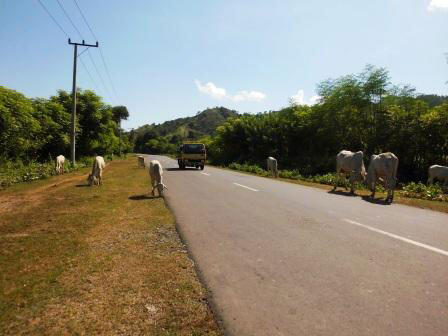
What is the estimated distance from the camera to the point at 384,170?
1466cm

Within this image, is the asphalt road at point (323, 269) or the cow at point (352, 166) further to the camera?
the cow at point (352, 166)

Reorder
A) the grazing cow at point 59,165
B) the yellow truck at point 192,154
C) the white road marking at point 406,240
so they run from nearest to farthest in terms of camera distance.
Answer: the white road marking at point 406,240
the grazing cow at point 59,165
the yellow truck at point 192,154

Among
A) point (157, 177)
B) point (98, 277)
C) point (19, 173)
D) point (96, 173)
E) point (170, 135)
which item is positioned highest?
point (170, 135)

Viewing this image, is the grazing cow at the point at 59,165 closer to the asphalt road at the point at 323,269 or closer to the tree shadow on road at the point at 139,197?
the tree shadow on road at the point at 139,197

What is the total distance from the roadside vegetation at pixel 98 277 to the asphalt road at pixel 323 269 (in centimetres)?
46

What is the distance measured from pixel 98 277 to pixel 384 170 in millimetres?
12607

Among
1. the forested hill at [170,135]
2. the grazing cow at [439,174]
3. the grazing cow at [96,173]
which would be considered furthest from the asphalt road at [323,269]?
the forested hill at [170,135]

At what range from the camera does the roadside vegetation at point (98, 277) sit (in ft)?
13.1

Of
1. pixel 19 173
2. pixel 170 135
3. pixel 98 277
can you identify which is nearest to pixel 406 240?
pixel 98 277

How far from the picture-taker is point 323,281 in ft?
16.4

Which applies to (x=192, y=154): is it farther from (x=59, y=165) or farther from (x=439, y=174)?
(x=439, y=174)

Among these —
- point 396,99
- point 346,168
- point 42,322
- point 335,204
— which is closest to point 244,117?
point 396,99

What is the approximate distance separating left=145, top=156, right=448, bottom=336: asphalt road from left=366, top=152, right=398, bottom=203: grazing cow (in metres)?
3.97

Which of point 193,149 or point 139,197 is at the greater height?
point 193,149
